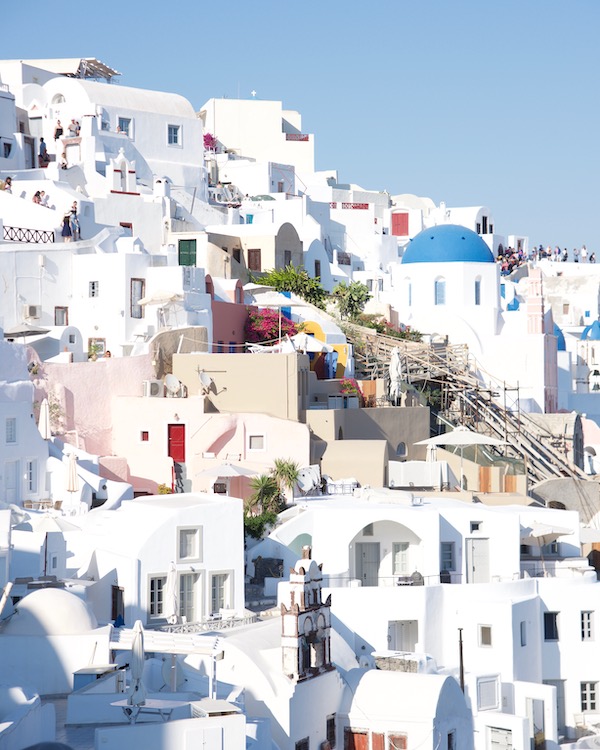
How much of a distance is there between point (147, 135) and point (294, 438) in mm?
18294

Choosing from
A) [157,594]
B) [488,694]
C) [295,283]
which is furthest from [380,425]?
[157,594]

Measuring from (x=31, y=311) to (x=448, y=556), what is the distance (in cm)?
1259

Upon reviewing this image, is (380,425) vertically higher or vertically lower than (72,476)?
higher

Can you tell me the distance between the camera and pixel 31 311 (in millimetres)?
38781

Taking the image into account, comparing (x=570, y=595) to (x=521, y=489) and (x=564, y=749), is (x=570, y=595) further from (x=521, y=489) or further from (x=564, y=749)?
(x=521, y=489)

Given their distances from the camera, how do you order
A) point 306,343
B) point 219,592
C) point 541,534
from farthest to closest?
1. point 306,343
2. point 541,534
3. point 219,592

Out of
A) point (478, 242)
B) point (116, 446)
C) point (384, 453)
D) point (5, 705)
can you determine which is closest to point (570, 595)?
point (384, 453)

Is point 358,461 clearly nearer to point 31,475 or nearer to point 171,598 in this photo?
point 31,475

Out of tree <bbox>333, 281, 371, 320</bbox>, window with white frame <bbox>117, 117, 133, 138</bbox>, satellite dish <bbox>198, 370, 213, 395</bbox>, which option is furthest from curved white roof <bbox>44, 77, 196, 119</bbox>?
satellite dish <bbox>198, 370, 213, 395</bbox>

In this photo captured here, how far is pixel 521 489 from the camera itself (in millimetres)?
40406

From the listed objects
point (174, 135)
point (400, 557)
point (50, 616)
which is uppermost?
point (174, 135)

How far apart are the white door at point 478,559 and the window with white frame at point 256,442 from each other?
665cm

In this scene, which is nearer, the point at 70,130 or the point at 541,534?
the point at 541,534

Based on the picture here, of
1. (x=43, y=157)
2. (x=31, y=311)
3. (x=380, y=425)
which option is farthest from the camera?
(x=43, y=157)
